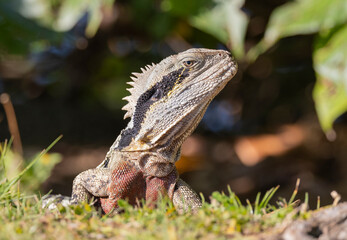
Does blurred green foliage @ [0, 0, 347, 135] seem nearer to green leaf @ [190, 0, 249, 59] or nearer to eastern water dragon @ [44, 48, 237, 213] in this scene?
green leaf @ [190, 0, 249, 59]

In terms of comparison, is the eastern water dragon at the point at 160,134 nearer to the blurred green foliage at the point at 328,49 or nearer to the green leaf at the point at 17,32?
the blurred green foliage at the point at 328,49

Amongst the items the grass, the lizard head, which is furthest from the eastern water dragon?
the grass

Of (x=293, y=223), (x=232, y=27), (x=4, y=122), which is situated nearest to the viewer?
(x=293, y=223)

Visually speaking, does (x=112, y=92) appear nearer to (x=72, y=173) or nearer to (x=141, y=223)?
(x=72, y=173)

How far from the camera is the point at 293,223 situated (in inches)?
109

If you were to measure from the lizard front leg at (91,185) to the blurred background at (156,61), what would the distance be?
3293mm

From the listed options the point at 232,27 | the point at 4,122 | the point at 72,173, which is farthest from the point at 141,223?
the point at 4,122

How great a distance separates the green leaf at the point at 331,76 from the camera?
17.6 ft

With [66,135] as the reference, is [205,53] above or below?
above

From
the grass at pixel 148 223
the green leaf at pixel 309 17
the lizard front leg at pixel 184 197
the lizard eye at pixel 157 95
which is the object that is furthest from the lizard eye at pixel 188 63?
the green leaf at pixel 309 17

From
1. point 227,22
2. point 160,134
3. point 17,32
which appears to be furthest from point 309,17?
point 17,32

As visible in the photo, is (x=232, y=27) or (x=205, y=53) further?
(x=232, y=27)

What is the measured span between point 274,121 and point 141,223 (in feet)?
23.5

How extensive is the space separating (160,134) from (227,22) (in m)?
2.89
